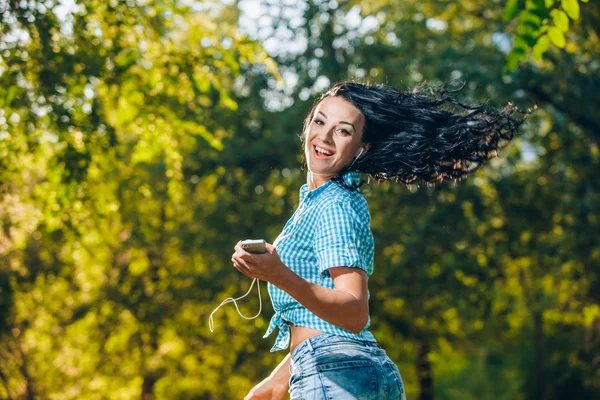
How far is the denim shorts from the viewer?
226cm

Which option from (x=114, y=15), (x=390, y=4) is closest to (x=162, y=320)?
(x=390, y=4)

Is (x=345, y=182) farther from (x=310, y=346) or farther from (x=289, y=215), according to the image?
(x=289, y=215)

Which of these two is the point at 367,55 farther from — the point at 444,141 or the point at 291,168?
the point at 444,141

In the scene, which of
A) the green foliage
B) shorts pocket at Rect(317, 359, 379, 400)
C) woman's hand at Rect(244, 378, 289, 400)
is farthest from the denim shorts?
the green foliage

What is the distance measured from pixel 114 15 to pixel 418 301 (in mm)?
10431

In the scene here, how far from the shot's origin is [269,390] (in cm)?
296

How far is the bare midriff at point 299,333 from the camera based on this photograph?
2.40 m

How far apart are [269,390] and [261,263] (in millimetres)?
1140

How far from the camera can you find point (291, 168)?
16.0 meters

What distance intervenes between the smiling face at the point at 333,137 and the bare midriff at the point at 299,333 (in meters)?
0.57

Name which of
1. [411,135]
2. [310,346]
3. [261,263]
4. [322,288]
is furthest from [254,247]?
[411,135]

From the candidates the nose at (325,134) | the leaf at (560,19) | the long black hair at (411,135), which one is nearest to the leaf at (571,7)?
the leaf at (560,19)

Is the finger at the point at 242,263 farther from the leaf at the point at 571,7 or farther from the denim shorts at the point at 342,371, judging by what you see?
the leaf at the point at 571,7

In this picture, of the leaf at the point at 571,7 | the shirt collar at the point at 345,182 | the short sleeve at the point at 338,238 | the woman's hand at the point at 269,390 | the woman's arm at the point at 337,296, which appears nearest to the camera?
the woman's arm at the point at 337,296
